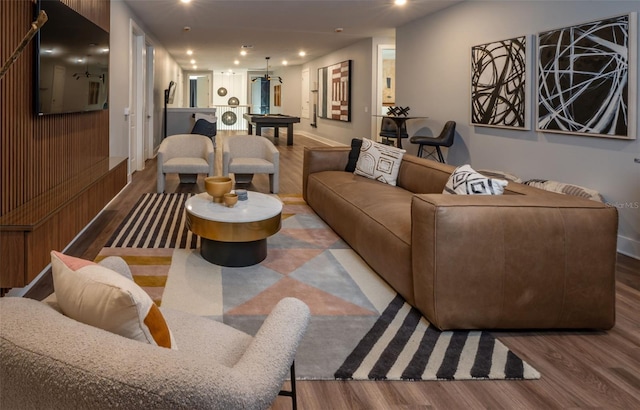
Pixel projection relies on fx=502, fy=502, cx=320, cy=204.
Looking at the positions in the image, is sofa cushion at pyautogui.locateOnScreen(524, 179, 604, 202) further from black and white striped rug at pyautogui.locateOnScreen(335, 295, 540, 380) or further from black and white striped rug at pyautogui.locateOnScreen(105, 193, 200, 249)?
black and white striped rug at pyautogui.locateOnScreen(105, 193, 200, 249)

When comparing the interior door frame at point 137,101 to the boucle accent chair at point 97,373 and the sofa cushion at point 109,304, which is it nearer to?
the sofa cushion at point 109,304

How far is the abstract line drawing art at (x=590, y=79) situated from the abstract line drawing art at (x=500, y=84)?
26cm

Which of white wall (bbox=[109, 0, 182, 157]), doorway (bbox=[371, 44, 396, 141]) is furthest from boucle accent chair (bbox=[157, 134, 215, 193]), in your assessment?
doorway (bbox=[371, 44, 396, 141])

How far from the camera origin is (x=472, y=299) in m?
→ 2.36

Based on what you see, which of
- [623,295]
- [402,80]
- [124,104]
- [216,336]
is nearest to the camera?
[216,336]

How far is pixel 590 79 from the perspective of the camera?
4117 millimetres

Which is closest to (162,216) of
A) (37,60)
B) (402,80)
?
(37,60)

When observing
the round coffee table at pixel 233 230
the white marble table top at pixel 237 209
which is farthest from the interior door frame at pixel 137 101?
the round coffee table at pixel 233 230

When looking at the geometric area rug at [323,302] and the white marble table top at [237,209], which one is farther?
the white marble table top at [237,209]

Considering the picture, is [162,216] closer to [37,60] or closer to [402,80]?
[37,60]

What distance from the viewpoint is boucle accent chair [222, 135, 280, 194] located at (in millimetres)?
5879

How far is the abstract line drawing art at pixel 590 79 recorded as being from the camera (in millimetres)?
3777

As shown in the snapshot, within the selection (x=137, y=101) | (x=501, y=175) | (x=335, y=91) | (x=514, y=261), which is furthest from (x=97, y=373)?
(x=335, y=91)

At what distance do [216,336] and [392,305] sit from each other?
149 centimetres
